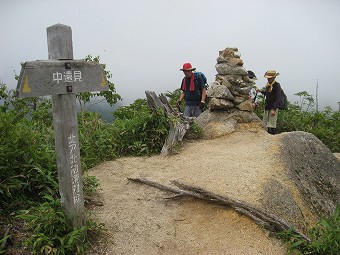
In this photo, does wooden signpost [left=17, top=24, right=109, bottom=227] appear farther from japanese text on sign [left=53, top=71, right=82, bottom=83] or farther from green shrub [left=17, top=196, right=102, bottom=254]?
green shrub [left=17, top=196, right=102, bottom=254]

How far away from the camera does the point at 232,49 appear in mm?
9414

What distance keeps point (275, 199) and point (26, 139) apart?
396 cm

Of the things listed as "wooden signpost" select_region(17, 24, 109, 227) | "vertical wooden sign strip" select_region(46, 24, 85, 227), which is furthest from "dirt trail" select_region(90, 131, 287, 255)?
"wooden signpost" select_region(17, 24, 109, 227)

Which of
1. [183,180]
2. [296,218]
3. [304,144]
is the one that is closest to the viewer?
[296,218]

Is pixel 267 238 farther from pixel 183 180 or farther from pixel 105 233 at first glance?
pixel 105 233

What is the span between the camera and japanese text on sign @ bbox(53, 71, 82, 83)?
3.25m

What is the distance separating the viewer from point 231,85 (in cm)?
926

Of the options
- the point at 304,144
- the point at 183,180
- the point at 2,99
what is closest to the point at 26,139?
the point at 183,180

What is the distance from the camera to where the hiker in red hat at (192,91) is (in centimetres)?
927

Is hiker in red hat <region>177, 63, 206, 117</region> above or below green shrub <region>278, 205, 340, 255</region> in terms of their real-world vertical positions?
above

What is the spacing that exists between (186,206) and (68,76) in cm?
276

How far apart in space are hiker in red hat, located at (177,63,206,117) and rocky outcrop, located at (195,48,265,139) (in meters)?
0.42

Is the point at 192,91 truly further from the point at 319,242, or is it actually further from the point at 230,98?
the point at 319,242

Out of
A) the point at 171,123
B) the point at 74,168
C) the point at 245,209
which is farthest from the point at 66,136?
the point at 171,123
